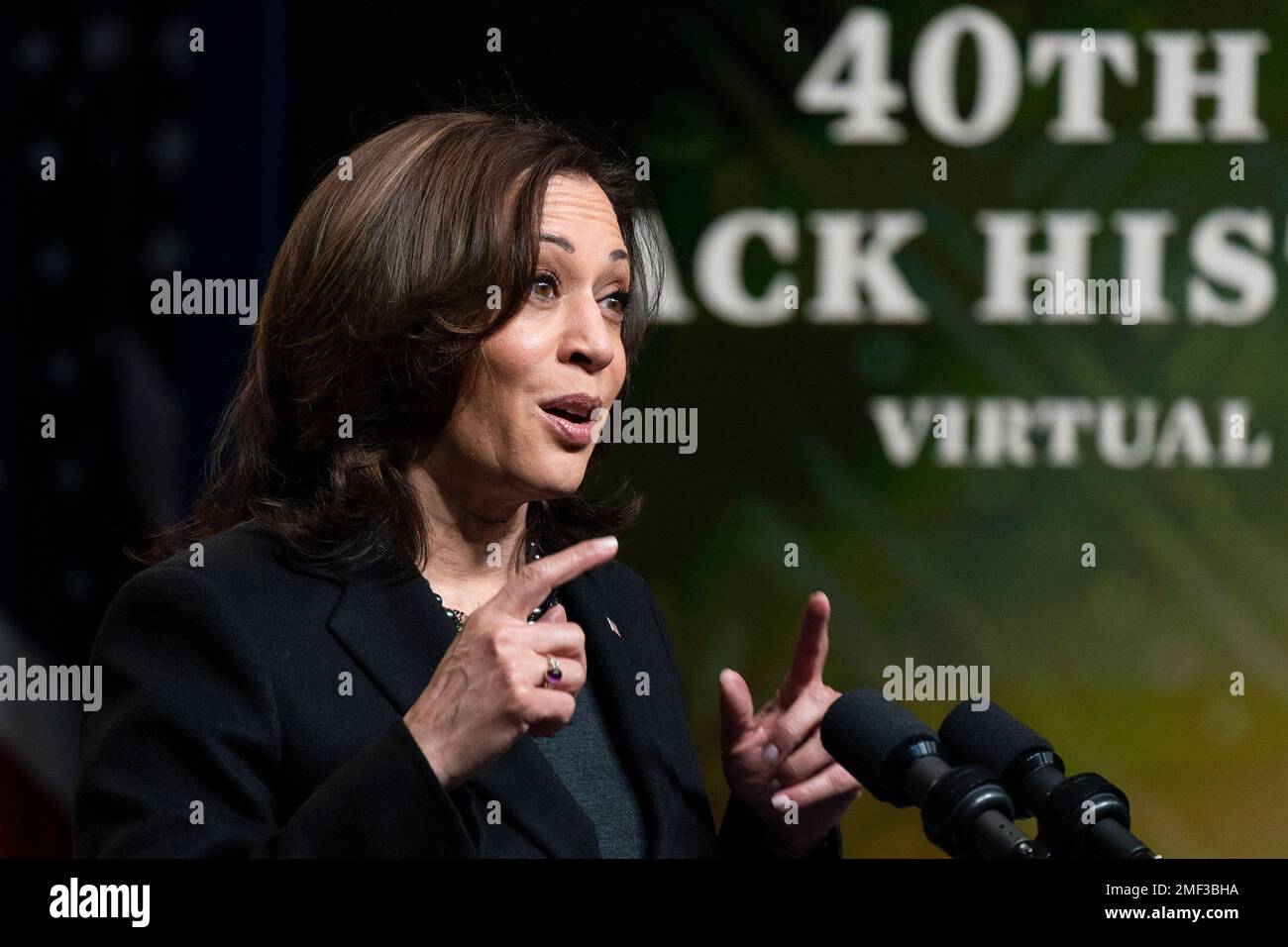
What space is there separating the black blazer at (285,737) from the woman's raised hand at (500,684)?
3 cm

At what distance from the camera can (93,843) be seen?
1.44 m

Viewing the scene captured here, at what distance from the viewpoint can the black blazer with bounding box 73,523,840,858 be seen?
1352 mm

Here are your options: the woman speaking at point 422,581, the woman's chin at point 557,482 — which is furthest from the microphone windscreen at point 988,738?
the woman's chin at point 557,482

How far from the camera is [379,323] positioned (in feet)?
5.59

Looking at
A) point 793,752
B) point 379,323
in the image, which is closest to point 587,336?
point 379,323

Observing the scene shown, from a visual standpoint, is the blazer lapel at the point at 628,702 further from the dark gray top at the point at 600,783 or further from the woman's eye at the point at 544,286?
the woman's eye at the point at 544,286

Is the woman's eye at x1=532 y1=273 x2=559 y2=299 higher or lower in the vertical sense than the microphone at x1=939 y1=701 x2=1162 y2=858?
higher

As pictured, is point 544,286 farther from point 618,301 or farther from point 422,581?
point 422,581

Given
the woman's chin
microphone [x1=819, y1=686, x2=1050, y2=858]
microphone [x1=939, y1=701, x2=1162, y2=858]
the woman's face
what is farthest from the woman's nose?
microphone [x1=939, y1=701, x2=1162, y2=858]

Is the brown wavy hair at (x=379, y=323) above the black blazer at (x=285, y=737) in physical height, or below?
above

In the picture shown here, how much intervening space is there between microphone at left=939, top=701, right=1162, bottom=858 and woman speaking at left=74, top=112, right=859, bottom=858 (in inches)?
12.0

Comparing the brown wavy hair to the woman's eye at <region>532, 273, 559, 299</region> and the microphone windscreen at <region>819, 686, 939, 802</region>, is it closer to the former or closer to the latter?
the woman's eye at <region>532, 273, 559, 299</region>

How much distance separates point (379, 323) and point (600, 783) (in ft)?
1.97

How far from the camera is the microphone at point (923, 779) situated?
1.17 meters
